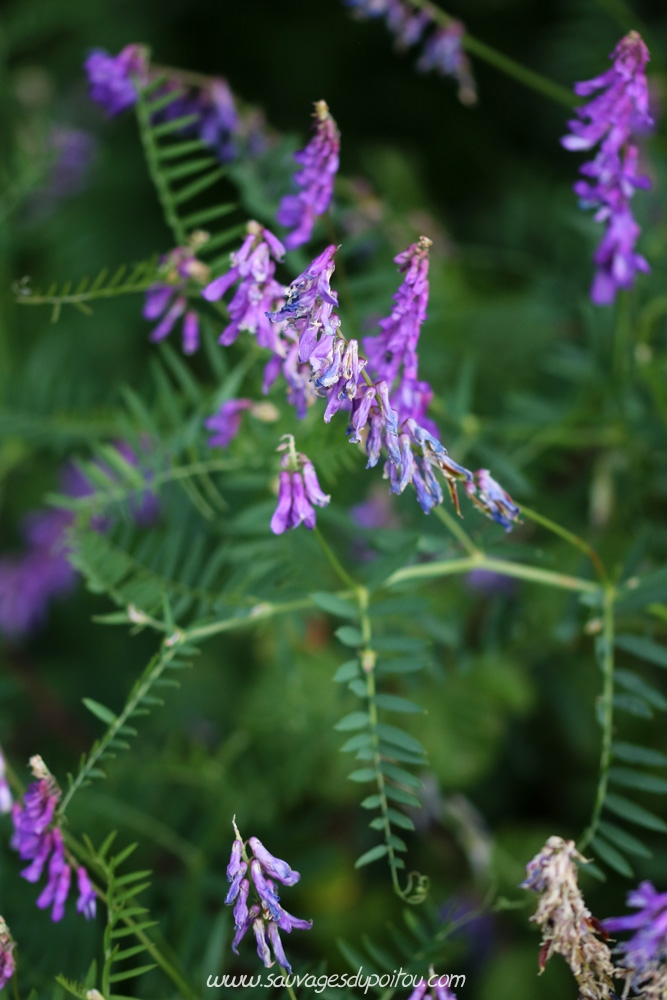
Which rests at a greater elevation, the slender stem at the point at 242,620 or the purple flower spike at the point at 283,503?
the purple flower spike at the point at 283,503

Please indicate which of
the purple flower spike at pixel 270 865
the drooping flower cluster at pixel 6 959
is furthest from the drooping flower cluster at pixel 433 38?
the drooping flower cluster at pixel 6 959

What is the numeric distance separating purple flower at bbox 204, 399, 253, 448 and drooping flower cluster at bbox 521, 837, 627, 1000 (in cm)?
64

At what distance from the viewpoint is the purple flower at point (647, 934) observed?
A: 0.78m

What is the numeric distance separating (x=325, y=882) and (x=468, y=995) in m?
Answer: 0.33

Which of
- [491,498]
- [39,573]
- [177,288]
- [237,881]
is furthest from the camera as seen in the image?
[39,573]

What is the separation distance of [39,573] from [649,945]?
1672mm

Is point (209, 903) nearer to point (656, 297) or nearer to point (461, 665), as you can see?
point (461, 665)

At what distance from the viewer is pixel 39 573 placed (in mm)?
2146

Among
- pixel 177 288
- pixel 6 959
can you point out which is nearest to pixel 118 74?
pixel 177 288

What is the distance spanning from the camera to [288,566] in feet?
4.13

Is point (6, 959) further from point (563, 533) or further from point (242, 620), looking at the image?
point (563, 533)

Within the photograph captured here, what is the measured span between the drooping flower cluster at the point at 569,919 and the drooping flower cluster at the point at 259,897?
209 mm

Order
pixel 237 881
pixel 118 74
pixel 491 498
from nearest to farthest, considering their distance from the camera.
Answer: pixel 237 881, pixel 491 498, pixel 118 74

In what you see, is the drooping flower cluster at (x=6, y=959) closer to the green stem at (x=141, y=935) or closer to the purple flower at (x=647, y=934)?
the green stem at (x=141, y=935)
